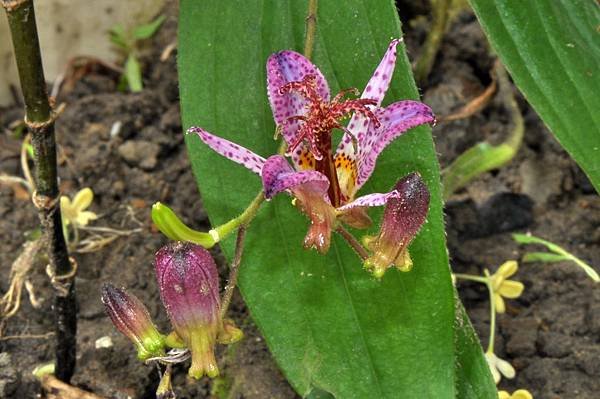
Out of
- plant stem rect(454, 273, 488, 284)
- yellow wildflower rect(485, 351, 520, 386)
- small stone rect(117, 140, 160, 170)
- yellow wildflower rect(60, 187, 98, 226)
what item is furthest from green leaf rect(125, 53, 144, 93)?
yellow wildflower rect(485, 351, 520, 386)

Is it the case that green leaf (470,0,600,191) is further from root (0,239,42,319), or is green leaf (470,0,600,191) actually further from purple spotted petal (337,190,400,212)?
root (0,239,42,319)

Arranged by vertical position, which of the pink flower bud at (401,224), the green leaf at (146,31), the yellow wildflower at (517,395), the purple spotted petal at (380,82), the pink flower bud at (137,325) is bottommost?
the yellow wildflower at (517,395)

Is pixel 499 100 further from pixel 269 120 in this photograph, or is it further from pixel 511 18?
pixel 269 120

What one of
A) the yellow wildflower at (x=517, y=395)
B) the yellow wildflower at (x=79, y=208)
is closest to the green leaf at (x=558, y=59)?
the yellow wildflower at (x=517, y=395)

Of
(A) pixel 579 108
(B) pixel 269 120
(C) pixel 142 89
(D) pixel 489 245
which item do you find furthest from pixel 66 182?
(A) pixel 579 108

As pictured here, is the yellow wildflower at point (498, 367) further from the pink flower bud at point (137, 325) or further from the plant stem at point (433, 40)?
the plant stem at point (433, 40)
